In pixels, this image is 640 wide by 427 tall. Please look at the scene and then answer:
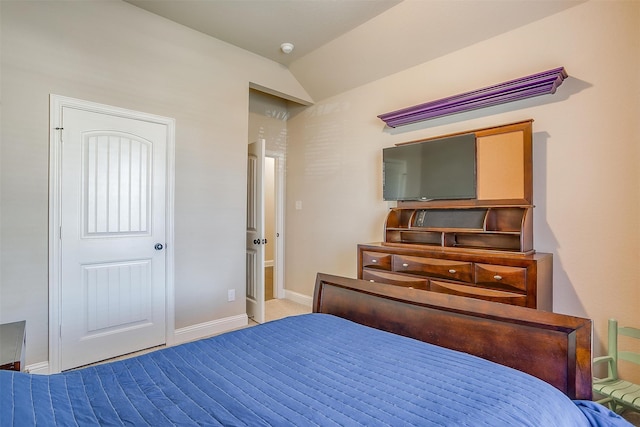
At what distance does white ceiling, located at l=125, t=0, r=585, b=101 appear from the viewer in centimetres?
256

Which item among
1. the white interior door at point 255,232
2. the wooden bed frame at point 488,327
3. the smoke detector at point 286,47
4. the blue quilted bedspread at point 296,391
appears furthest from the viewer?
the white interior door at point 255,232

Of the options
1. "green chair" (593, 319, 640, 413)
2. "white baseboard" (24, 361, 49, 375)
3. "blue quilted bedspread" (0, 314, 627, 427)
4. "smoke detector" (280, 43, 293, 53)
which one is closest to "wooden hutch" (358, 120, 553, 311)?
"green chair" (593, 319, 640, 413)

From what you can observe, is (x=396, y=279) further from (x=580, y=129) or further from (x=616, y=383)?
(x=580, y=129)

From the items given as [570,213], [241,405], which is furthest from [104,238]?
[570,213]

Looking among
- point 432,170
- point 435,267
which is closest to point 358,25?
point 432,170

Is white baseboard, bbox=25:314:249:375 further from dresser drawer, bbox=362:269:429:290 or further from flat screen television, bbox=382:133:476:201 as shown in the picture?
flat screen television, bbox=382:133:476:201

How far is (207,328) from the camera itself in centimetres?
326

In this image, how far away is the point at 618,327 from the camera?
6.84 feet

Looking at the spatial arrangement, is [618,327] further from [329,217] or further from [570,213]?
[329,217]

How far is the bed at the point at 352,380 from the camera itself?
862 mm

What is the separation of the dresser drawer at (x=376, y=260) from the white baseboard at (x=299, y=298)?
5.09ft

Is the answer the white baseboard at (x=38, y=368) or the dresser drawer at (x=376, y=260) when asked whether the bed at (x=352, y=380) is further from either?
the white baseboard at (x=38, y=368)

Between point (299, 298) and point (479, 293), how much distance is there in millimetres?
2700

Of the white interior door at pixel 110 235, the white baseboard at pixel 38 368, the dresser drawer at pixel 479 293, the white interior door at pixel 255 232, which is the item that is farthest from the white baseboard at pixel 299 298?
the white baseboard at pixel 38 368
